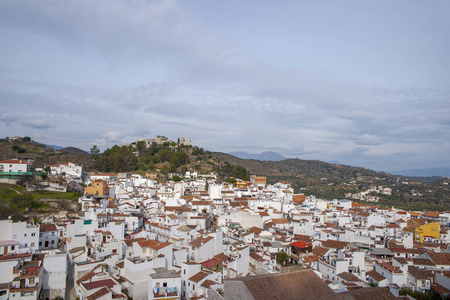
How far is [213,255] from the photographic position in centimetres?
1778

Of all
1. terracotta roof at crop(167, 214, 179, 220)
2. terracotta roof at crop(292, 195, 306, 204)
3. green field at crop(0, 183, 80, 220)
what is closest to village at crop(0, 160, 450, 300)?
terracotta roof at crop(167, 214, 179, 220)

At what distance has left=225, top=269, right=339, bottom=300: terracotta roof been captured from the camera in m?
6.96

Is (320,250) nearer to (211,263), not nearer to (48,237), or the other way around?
(211,263)

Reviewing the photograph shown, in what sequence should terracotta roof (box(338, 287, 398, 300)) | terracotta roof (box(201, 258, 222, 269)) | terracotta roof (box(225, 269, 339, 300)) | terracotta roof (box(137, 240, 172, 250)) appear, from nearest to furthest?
terracotta roof (box(225, 269, 339, 300))
terracotta roof (box(338, 287, 398, 300))
terracotta roof (box(137, 240, 172, 250))
terracotta roof (box(201, 258, 222, 269))

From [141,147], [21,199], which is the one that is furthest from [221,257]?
[141,147]

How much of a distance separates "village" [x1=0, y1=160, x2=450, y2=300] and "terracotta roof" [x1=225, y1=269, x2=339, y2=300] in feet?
0.09

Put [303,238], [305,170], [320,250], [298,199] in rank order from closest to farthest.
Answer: [320,250] → [303,238] → [298,199] → [305,170]

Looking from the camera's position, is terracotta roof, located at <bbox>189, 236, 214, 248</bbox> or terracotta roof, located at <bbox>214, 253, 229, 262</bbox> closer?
terracotta roof, located at <bbox>189, 236, 214, 248</bbox>

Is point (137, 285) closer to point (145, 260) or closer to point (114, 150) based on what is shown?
point (145, 260)

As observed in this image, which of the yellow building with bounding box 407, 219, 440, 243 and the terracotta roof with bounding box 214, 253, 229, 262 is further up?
the yellow building with bounding box 407, 219, 440, 243

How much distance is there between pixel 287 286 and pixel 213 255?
10922 millimetres

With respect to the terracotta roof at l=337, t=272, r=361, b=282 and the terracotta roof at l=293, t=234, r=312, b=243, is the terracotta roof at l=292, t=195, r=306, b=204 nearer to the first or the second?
the terracotta roof at l=293, t=234, r=312, b=243

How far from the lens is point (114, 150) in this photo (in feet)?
168

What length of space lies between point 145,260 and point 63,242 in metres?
8.11
